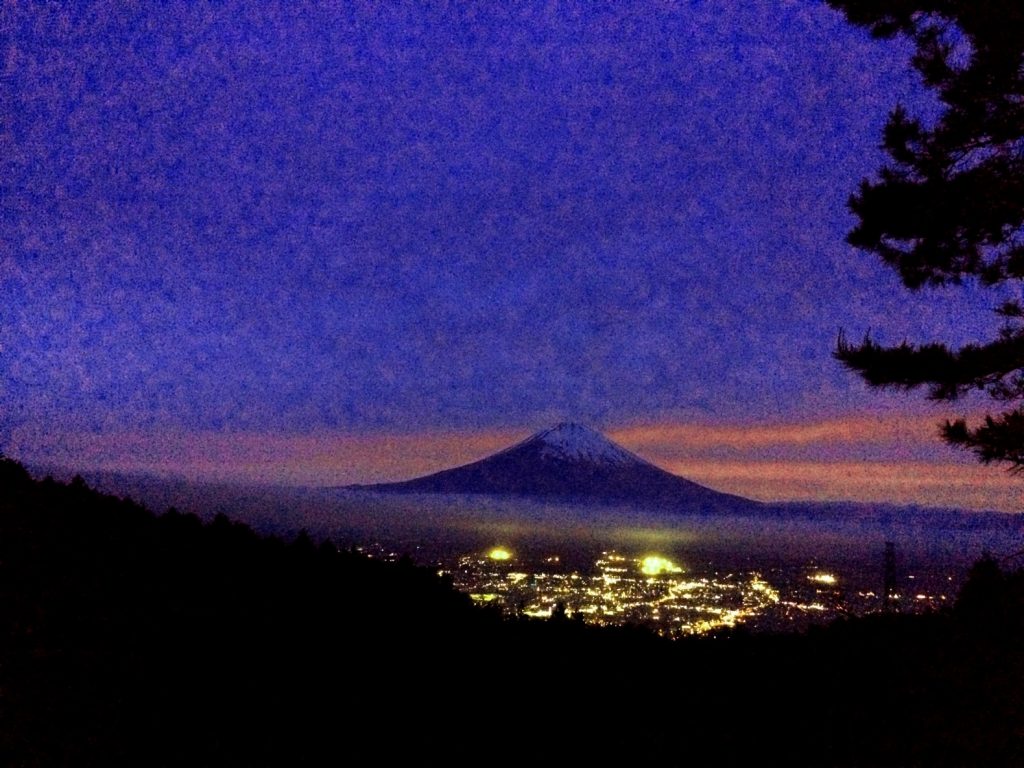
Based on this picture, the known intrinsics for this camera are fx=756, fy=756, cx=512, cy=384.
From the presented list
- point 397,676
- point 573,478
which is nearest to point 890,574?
point 397,676

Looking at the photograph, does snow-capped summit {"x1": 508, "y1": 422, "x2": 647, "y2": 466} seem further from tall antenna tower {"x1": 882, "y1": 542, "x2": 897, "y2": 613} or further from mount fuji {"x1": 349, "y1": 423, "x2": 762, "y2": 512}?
tall antenna tower {"x1": 882, "y1": 542, "x2": 897, "y2": 613}

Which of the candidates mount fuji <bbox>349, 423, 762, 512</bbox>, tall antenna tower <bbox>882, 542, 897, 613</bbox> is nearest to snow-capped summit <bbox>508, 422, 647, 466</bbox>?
mount fuji <bbox>349, 423, 762, 512</bbox>

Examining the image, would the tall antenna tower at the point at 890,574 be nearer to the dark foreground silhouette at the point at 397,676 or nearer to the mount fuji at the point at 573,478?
the dark foreground silhouette at the point at 397,676

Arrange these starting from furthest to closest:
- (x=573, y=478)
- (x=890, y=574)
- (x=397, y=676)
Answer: (x=573, y=478) → (x=890, y=574) → (x=397, y=676)

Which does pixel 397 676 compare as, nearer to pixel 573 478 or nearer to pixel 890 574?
pixel 890 574

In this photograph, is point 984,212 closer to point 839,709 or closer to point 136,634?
point 839,709

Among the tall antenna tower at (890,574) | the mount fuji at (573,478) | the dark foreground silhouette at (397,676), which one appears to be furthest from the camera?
the mount fuji at (573,478)

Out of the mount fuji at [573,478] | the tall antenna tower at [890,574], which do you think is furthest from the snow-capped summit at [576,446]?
the tall antenna tower at [890,574]
